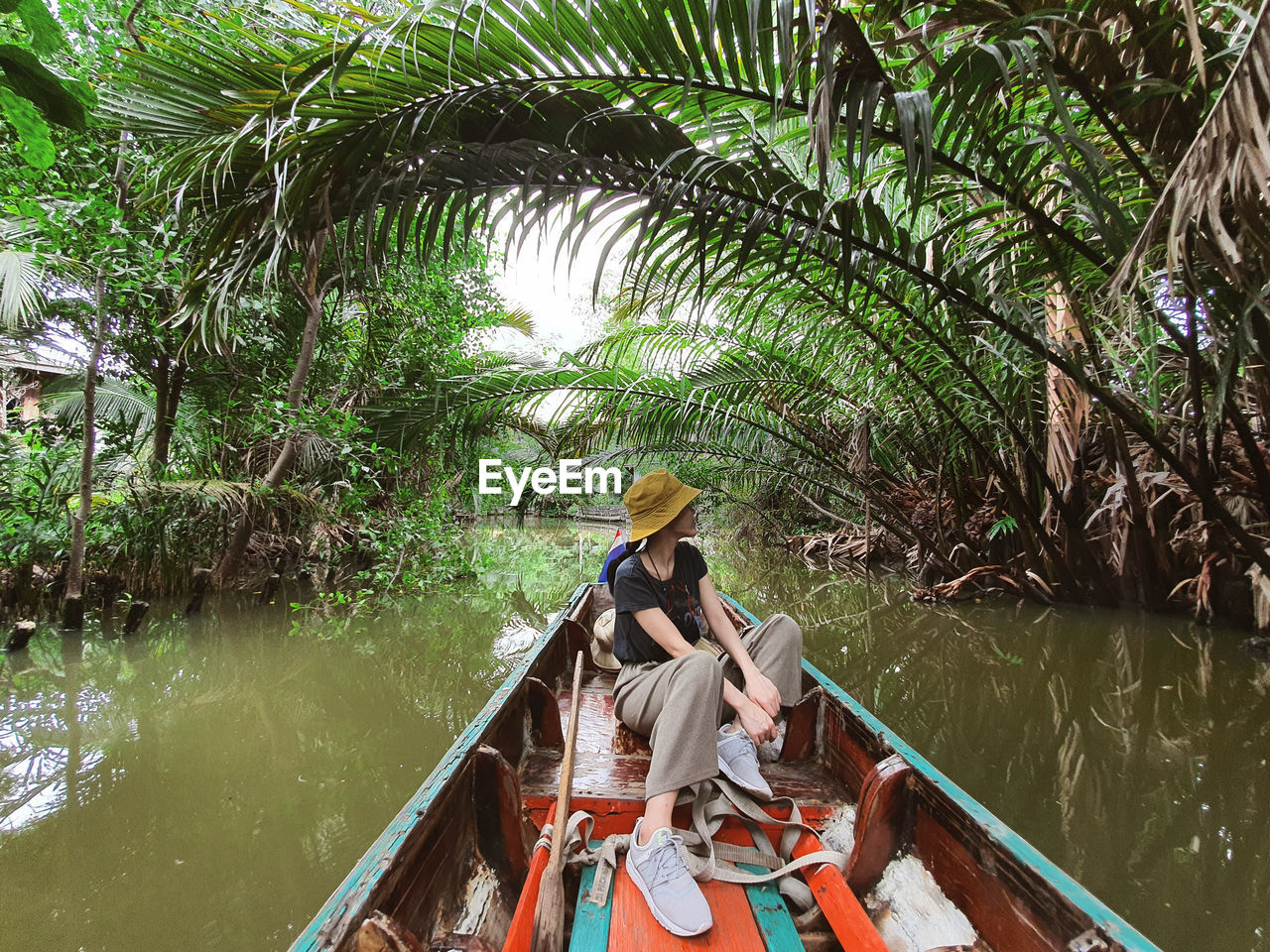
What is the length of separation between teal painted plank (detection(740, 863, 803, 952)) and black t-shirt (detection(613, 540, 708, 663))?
Result: 57 centimetres

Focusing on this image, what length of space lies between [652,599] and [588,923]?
710 mm

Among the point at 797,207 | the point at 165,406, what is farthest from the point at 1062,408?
the point at 165,406

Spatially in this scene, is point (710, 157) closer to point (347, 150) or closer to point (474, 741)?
point (347, 150)

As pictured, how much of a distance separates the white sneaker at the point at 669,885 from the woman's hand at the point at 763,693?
1.40ft

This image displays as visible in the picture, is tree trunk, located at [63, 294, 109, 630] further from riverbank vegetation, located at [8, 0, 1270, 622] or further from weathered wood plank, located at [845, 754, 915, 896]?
weathered wood plank, located at [845, 754, 915, 896]

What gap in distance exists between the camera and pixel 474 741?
1414 millimetres

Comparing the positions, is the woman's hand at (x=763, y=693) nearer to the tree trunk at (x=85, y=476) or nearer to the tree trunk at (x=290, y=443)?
the tree trunk at (x=290, y=443)

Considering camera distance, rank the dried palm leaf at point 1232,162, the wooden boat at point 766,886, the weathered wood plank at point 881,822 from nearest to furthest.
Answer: the wooden boat at point 766,886
the dried palm leaf at point 1232,162
the weathered wood plank at point 881,822

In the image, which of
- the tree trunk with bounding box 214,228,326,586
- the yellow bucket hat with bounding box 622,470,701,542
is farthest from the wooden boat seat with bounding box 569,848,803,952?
the tree trunk with bounding box 214,228,326,586

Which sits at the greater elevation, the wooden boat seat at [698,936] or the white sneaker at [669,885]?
the white sneaker at [669,885]

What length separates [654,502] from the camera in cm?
166

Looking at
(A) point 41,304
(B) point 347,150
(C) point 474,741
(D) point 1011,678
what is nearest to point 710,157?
(B) point 347,150

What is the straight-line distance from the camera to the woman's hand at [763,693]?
5.15 ft

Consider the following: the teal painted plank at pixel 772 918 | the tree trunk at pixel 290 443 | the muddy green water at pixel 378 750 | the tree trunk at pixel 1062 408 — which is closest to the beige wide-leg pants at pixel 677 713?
the teal painted plank at pixel 772 918
